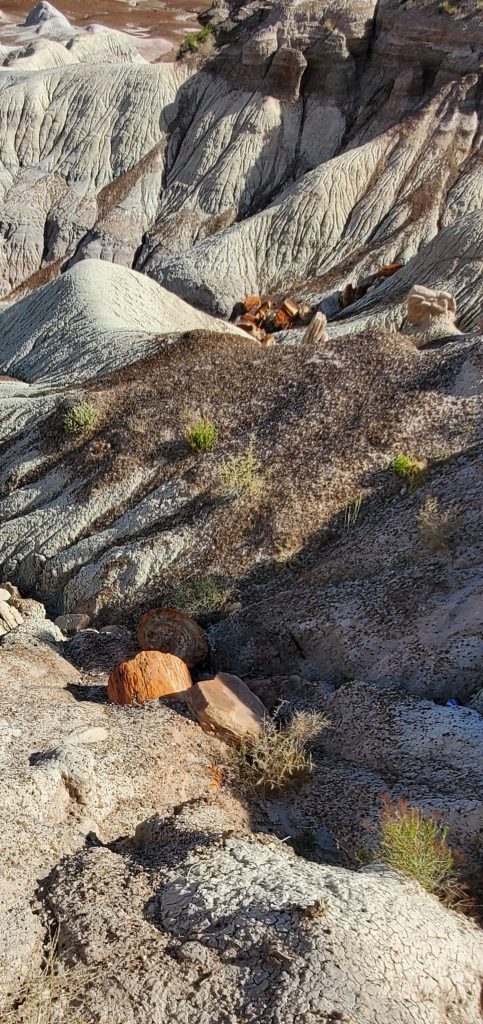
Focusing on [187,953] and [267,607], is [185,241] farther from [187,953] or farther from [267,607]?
[187,953]

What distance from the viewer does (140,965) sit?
379 cm

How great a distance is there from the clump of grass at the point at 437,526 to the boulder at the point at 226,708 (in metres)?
2.45

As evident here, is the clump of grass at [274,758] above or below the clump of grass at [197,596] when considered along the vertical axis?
above

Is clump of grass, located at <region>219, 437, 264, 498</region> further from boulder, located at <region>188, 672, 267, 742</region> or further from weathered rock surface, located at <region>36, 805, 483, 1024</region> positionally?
weathered rock surface, located at <region>36, 805, 483, 1024</region>

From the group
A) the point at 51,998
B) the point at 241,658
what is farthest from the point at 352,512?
the point at 51,998

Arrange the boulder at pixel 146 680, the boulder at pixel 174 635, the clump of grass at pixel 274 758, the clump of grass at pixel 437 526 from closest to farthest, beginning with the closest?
the clump of grass at pixel 274 758 → the boulder at pixel 146 680 → the clump of grass at pixel 437 526 → the boulder at pixel 174 635

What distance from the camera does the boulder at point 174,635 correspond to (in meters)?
8.12

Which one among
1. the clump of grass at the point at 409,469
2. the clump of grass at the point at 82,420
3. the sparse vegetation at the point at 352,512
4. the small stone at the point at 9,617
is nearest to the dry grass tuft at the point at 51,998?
the small stone at the point at 9,617

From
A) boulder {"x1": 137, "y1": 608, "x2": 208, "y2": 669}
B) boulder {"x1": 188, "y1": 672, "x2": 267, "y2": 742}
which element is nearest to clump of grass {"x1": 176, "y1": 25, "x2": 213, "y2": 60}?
boulder {"x1": 137, "y1": 608, "x2": 208, "y2": 669}

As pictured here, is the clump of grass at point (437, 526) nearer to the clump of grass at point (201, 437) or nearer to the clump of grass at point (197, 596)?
the clump of grass at point (197, 596)

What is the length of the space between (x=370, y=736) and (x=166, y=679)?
188 centimetres

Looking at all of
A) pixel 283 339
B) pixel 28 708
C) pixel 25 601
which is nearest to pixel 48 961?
pixel 28 708

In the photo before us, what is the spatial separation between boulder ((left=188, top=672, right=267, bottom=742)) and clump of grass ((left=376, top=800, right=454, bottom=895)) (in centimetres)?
169

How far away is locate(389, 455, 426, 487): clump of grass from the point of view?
8.97 metres
